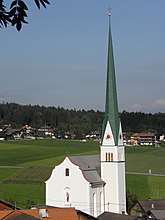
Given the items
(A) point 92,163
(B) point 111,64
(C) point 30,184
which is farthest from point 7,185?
(B) point 111,64

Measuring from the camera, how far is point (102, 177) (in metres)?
52.0

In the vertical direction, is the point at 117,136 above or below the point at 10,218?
above

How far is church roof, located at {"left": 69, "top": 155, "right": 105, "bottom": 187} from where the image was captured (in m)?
50.3

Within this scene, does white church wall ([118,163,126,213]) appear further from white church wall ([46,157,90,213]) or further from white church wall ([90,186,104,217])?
white church wall ([46,157,90,213])

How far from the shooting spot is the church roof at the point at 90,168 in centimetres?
5027

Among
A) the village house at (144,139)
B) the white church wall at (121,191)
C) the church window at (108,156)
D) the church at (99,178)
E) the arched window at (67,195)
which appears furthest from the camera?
the village house at (144,139)

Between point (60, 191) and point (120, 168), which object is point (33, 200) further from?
point (120, 168)

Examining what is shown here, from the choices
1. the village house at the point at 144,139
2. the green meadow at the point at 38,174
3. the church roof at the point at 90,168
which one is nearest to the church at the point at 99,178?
the church roof at the point at 90,168

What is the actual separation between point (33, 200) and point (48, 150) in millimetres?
50887

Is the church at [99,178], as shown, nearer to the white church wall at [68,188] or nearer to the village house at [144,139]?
the white church wall at [68,188]

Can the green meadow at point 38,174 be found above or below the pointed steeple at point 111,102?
below

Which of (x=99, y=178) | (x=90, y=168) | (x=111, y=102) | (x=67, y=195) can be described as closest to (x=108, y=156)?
(x=90, y=168)

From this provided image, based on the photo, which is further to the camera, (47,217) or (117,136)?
(117,136)

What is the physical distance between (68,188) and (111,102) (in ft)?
29.8
